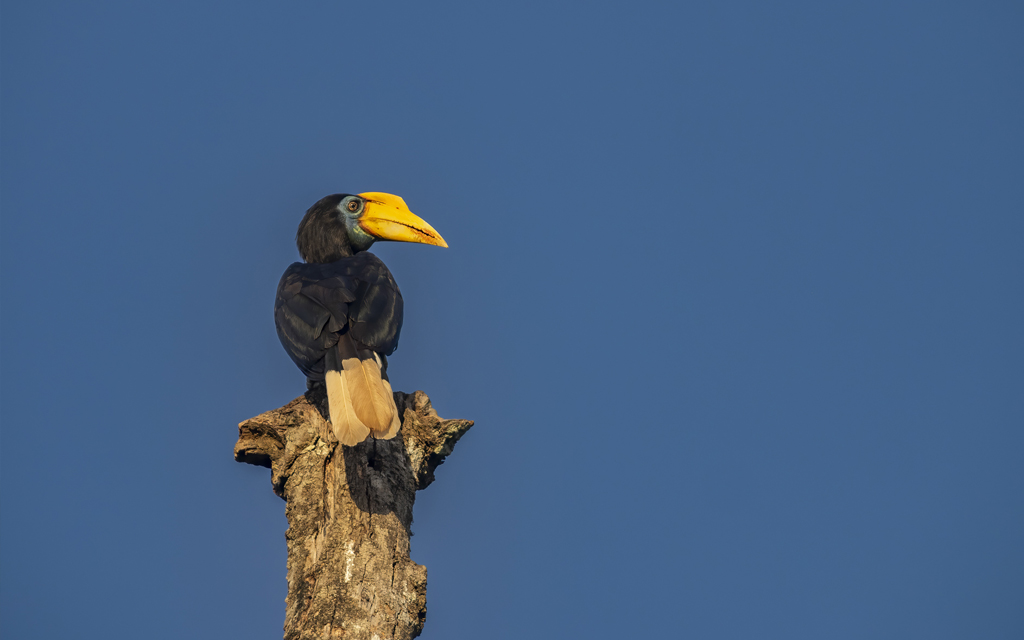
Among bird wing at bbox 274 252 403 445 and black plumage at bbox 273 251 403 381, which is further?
black plumage at bbox 273 251 403 381

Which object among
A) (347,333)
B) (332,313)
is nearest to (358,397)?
(347,333)

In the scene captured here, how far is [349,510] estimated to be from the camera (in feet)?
16.4

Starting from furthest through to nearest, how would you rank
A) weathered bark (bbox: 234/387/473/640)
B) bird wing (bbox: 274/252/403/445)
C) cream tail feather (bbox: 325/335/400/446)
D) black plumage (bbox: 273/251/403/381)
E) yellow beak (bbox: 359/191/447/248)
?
yellow beak (bbox: 359/191/447/248), black plumage (bbox: 273/251/403/381), bird wing (bbox: 274/252/403/445), cream tail feather (bbox: 325/335/400/446), weathered bark (bbox: 234/387/473/640)

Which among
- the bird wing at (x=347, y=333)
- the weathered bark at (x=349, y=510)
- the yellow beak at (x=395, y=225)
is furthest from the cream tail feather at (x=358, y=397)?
the yellow beak at (x=395, y=225)

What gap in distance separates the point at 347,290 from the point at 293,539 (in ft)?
7.52

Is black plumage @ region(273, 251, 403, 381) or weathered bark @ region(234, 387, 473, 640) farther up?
black plumage @ region(273, 251, 403, 381)

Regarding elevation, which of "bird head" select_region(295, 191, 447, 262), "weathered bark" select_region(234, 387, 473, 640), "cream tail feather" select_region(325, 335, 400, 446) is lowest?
"weathered bark" select_region(234, 387, 473, 640)

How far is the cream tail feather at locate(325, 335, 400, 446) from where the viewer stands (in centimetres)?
532

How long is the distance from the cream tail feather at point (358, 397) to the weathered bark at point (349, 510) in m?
0.16

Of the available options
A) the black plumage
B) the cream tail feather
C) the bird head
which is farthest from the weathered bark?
the bird head

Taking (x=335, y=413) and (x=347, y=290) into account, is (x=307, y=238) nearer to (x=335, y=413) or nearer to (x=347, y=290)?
(x=347, y=290)

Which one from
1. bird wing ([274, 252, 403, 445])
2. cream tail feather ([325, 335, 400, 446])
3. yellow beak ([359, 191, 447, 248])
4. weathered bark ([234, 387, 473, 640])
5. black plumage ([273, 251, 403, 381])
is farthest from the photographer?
yellow beak ([359, 191, 447, 248])

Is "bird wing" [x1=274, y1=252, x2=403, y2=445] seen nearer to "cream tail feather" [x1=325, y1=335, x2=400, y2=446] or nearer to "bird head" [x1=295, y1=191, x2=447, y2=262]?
"cream tail feather" [x1=325, y1=335, x2=400, y2=446]

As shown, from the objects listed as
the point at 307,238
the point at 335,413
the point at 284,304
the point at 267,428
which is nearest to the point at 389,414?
the point at 335,413
